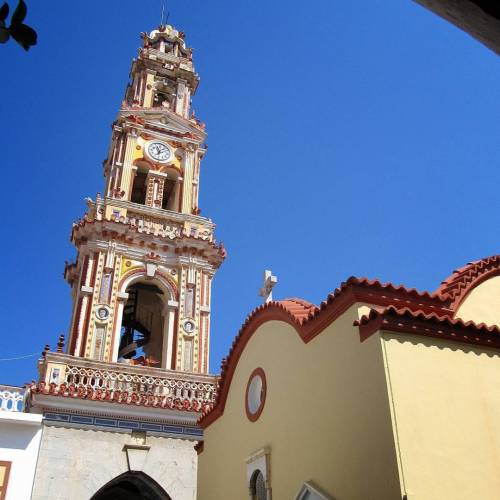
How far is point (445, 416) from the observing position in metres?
5.85

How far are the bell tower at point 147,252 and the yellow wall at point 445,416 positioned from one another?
1212 cm

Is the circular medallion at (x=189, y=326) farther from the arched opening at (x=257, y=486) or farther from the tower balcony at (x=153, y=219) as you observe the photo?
the arched opening at (x=257, y=486)

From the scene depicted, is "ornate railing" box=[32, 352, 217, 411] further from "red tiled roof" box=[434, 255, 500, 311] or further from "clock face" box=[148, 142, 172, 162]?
"clock face" box=[148, 142, 172, 162]

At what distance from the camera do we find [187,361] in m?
17.8

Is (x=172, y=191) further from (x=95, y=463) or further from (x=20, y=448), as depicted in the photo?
(x=20, y=448)

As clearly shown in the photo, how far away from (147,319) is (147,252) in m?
2.88

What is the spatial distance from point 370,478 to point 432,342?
62.8 inches

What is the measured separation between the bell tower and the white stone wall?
308 centimetres

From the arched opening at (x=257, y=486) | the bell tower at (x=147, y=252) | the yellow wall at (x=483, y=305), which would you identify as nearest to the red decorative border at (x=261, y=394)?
the arched opening at (x=257, y=486)

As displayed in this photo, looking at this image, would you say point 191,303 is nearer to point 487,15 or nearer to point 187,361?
point 187,361

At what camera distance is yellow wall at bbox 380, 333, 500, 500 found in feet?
17.9

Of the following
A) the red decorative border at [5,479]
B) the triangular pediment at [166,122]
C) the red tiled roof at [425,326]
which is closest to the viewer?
the red tiled roof at [425,326]

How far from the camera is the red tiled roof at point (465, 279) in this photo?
299 inches

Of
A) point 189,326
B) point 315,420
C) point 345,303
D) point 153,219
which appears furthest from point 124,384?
point 345,303
